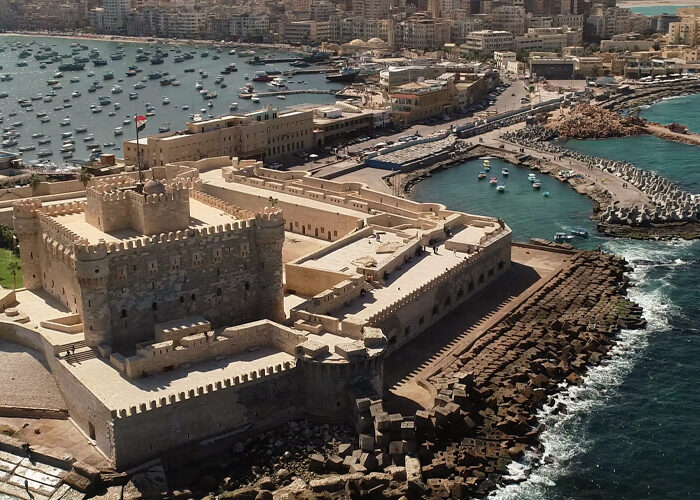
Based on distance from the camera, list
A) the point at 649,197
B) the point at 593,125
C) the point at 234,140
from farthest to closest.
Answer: the point at 593,125, the point at 234,140, the point at 649,197

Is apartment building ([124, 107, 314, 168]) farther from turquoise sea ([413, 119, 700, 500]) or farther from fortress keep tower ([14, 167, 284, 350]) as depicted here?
fortress keep tower ([14, 167, 284, 350])

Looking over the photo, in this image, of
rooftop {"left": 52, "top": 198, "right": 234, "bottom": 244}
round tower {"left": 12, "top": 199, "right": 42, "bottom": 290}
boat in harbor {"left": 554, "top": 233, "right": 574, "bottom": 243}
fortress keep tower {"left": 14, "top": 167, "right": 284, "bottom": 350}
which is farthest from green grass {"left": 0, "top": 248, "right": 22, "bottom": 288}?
boat in harbor {"left": 554, "top": 233, "right": 574, "bottom": 243}

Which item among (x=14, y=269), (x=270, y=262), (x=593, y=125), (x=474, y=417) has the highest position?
(x=270, y=262)

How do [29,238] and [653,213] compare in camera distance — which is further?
[653,213]

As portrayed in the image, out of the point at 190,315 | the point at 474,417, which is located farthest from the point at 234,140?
the point at 474,417

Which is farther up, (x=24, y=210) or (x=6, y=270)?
(x=24, y=210)

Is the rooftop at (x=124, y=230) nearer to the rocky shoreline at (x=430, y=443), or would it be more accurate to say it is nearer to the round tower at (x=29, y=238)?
the round tower at (x=29, y=238)

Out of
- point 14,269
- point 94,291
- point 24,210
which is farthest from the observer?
point 14,269

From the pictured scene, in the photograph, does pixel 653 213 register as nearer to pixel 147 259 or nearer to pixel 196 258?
pixel 196 258
